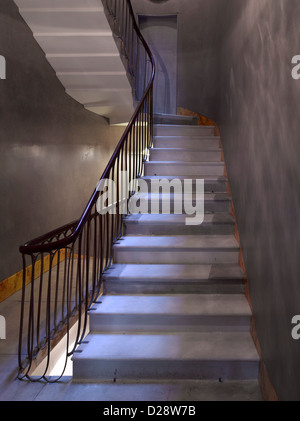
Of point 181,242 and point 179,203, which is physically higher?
point 179,203

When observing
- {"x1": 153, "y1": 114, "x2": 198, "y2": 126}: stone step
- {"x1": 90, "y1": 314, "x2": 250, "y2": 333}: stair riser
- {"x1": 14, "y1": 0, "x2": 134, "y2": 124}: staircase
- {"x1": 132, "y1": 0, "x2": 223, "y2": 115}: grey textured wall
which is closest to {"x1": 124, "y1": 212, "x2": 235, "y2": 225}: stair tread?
{"x1": 90, "y1": 314, "x2": 250, "y2": 333}: stair riser

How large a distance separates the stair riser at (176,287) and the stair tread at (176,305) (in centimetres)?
4

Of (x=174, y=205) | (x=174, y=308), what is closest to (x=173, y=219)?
(x=174, y=205)

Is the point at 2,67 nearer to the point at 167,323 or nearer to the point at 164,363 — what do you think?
the point at 167,323

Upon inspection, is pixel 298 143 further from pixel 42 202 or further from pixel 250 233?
pixel 42 202

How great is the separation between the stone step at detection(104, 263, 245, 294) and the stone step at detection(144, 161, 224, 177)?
1503 mm

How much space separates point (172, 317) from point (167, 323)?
6 centimetres

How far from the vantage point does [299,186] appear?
1524 millimetres

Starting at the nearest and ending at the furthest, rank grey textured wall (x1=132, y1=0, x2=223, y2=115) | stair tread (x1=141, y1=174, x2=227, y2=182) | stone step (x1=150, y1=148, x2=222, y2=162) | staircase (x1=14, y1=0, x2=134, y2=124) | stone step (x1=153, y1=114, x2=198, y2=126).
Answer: staircase (x1=14, y1=0, x2=134, y2=124), stair tread (x1=141, y1=174, x2=227, y2=182), stone step (x1=150, y1=148, x2=222, y2=162), stone step (x1=153, y1=114, x2=198, y2=126), grey textured wall (x1=132, y1=0, x2=223, y2=115)

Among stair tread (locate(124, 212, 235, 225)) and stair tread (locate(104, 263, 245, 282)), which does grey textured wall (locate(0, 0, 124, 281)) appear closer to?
stair tread (locate(124, 212, 235, 225))

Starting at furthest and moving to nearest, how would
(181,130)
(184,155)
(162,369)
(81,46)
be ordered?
(181,130), (184,155), (81,46), (162,369)

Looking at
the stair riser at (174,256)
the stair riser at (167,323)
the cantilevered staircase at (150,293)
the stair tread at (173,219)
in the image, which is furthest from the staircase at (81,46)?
the stair riser at (167,323)

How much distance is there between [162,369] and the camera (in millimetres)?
2160

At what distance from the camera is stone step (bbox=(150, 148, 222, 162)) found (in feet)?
13.8
